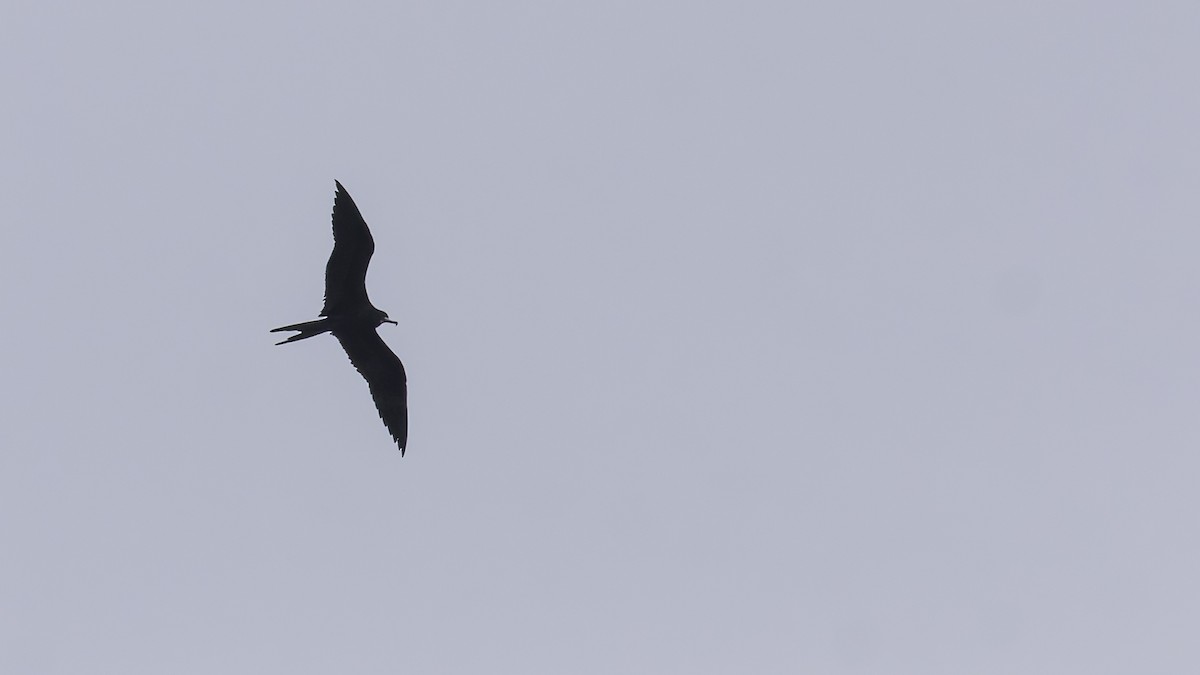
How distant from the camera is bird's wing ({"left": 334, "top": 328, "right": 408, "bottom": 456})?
28.0 meters

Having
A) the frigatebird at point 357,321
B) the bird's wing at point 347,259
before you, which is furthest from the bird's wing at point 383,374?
the bird's wing at point 347,259

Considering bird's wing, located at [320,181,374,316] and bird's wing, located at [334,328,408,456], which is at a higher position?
bird's wing, located at [320,181,374,316]

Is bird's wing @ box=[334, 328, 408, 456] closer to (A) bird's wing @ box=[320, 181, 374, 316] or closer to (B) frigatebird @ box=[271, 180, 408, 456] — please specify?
(B) frigatebird @ box=[271, 180, 408, 456]

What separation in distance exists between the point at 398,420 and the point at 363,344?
1796 mm

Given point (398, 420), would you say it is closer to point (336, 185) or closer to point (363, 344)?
point (363, 344)

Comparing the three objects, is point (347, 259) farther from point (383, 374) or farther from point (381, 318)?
point (383, 374)

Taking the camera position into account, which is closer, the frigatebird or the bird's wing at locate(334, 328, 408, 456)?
the frigatebird

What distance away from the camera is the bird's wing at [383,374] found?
91.9ft

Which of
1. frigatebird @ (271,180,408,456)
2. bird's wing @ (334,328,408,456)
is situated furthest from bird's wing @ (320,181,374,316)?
bird's wing @ (334,328,408,456)

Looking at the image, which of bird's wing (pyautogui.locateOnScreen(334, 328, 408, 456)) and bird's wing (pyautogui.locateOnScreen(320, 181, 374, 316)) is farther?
bird's wing (pyautogui.locateOnScreen(334, 328, 408, 456))

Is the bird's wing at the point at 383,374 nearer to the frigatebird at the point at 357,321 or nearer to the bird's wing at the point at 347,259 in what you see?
the frigatebird at the point at 357,321

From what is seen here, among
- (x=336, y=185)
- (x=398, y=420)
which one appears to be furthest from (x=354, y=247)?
(x=398, y=420)

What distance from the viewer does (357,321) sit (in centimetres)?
2742

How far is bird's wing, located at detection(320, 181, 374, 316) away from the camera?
2633 centimetres
